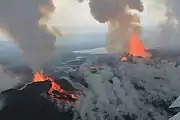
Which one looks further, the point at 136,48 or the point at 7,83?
the point at 136,48

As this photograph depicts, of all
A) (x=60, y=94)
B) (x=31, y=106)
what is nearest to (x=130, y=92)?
(x=60, y=94)

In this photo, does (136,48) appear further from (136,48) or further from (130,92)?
(130,92)

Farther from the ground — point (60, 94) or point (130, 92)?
point (60, 94)

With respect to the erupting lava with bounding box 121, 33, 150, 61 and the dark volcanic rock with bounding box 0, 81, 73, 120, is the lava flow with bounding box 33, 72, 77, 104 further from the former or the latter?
the erupting lava with bounding box 121, 33, 150, 61

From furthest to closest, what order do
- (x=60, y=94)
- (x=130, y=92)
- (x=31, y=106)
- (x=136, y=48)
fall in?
(x=136, y=48)
(x=130, y=92)
(x=60, y=94)
(x=31, y=106)

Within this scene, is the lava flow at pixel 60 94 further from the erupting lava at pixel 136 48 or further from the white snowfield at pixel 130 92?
the erupting lava at pixel 136 48

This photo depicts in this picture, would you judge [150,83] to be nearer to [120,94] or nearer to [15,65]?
[120,94]

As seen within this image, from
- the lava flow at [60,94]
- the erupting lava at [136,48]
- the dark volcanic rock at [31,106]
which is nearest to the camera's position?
the dark volcanic rock at [31,106]

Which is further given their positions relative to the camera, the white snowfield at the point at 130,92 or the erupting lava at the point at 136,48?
the erupting lava at the point at 136,48

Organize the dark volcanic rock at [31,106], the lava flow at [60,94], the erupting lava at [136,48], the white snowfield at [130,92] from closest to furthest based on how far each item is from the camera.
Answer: the dark volcanic rock at [31,106]
the lava flow at [60,94]
the white snowfield at [130,92]
the erupting lava at [136,48]

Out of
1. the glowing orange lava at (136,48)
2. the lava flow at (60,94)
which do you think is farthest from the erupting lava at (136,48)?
the lava flow at (60,94)
